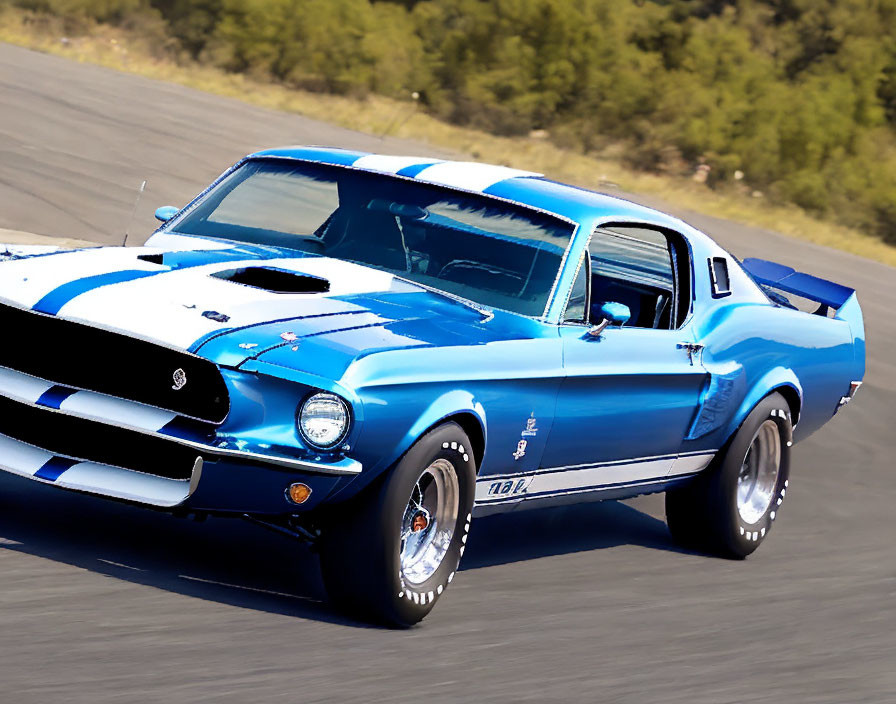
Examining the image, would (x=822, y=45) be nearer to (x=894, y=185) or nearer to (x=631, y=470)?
(x=894, y=185)

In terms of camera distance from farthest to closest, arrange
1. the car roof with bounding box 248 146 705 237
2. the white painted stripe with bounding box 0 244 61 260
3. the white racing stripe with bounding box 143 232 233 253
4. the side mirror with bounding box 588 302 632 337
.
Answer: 1. the car roof with bounding box 248 146 705 237
2. the white racing stripe with bounding box 143 232 233 253
3. the side mirror with bounding box 588 302 632 337
4. the white painted stripe with bounding box 0 244 61 260

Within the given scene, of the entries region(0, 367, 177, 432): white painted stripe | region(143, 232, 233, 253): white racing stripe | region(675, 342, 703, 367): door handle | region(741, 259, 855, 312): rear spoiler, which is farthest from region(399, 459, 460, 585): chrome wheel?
region(741, 259, 855, 312): rear spoiler

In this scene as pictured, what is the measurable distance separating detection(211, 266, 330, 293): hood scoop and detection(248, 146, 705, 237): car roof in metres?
0.99

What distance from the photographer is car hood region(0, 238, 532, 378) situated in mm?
5027

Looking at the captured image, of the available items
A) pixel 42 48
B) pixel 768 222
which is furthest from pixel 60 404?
pixel 42 48

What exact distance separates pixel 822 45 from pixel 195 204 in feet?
184

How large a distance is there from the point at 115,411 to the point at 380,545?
92 centimetres

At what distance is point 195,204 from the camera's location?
7164 mm

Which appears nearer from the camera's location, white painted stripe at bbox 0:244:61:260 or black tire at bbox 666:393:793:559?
white painted stripe at bbox 0:244:61:260

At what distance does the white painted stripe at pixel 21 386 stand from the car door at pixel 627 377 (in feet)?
6.10

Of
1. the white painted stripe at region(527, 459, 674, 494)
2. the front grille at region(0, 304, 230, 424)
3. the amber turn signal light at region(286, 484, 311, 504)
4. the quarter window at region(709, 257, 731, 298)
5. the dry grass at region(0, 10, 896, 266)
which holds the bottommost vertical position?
the dry grass at region(0, 10, 896, 266)

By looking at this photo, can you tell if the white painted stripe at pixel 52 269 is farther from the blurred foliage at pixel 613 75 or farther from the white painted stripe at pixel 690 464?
the blurred foliage at pixel 613 75

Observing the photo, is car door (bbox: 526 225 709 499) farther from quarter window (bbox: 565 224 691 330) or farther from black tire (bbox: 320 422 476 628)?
black tire (bbox: 320 422 476 628)

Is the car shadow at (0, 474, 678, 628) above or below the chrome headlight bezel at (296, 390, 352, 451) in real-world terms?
below
